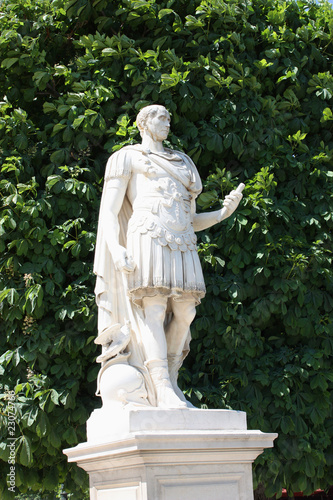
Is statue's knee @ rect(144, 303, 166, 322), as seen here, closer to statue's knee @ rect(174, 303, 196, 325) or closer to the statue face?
statue's knee @ rect(174, 303, 196, 325)

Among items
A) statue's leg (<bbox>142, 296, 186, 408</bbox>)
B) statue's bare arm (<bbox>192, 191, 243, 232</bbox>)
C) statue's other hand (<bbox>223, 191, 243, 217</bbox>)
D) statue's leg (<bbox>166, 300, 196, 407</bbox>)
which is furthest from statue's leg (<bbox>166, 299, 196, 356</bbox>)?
statue's other hand (<bbox>223, 191, 243, 217</bbox>)

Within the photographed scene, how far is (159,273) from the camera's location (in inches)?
205

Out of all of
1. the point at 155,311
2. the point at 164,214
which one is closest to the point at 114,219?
the point at 164,214

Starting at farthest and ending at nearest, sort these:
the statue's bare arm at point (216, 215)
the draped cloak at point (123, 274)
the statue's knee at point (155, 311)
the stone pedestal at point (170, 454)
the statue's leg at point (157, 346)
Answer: the statue's bare arm at point (216, 215) → the draped cloak at point (123, 274) → the statue's knee at point (155, 311) → the statue's leg at point (157, 346) → the stone pedestal at point (170, 454)

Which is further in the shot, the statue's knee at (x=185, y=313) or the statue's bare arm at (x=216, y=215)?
the statue's bare arm at (x=216, y=215)

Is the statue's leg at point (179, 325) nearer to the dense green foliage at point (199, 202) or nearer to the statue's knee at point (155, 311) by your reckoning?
the statue's knee at point (155, 311)

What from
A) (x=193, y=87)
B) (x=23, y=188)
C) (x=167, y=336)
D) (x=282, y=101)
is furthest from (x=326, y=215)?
(x=167, y=336)

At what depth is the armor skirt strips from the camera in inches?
206

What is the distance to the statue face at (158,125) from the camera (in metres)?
5.78

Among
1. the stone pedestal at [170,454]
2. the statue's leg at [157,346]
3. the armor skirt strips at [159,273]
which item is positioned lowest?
the stone pedestal at [170,454]

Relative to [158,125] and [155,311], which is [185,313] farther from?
[158,125]

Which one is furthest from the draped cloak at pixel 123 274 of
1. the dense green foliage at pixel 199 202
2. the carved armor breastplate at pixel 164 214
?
the dense green foliage at pixel 199 202

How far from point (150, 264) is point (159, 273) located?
9cm

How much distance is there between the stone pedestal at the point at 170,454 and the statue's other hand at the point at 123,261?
102 cm
